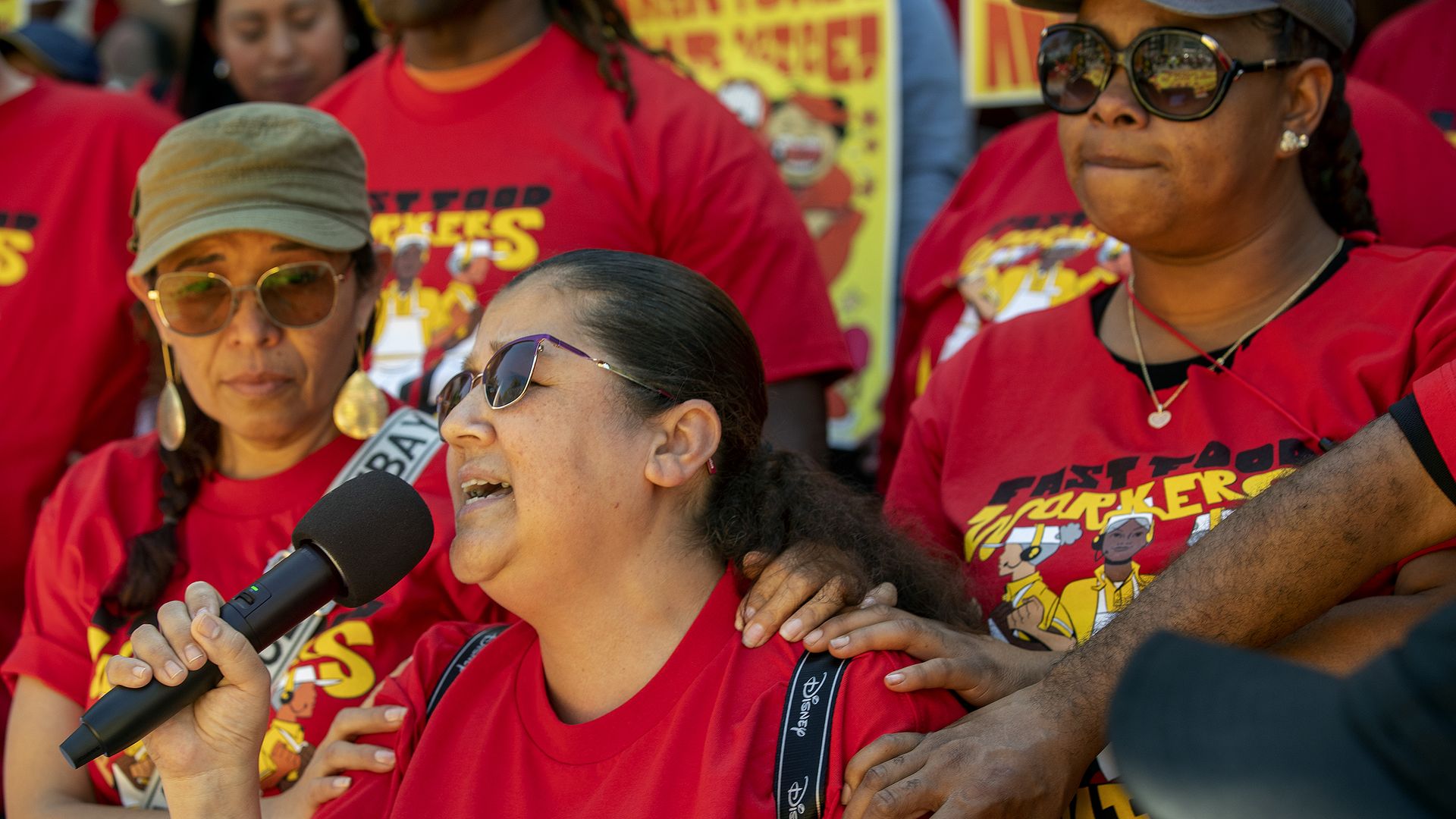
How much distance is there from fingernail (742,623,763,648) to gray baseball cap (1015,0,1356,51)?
141 cm

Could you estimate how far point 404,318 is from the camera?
13.5 ft

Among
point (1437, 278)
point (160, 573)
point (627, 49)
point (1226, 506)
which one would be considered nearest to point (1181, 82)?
point (1437, 278)

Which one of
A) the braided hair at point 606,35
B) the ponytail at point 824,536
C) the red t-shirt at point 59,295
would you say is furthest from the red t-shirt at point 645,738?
the red t-shirt at point 59,295

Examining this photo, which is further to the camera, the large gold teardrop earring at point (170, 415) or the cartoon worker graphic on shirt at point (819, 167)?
the cartoon worker graphic on shirt at point (819, 167)

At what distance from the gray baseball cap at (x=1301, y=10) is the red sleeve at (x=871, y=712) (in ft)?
4.46

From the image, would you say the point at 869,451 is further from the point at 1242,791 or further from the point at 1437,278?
the point at 1242,791

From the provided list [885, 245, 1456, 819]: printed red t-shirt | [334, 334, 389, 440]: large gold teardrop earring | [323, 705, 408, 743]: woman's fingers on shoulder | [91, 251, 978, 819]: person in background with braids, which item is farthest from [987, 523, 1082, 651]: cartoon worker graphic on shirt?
[334, 334, 389, 440]: large gold teardrop earring

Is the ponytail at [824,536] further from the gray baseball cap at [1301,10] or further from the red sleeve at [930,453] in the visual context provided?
the gray baseball cap at [1301,10]

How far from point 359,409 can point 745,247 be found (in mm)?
1092

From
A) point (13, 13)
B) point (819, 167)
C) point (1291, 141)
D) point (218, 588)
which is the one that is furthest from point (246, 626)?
point (13, 13)

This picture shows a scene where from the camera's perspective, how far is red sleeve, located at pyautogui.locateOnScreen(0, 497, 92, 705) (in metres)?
3.34

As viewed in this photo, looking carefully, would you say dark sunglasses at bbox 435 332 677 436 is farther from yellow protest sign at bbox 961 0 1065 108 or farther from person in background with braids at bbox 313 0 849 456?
yellow protest sign at bbox 961 0 1065 108

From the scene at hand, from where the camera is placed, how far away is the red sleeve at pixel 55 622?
3342 mm

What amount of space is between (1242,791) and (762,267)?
9.34 feet
